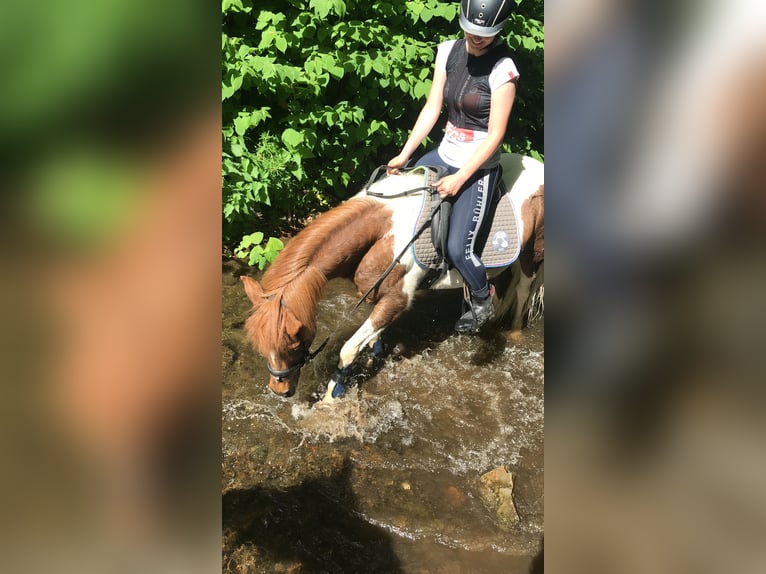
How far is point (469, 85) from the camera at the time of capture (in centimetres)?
195

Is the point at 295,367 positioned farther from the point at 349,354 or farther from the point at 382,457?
the point at 382,457

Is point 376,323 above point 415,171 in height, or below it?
below

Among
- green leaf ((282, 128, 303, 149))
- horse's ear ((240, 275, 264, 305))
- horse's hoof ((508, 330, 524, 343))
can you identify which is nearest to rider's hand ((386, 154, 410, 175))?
green leaf ((282, 128, 303, 149))

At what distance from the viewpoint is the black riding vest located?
1896 millimetres

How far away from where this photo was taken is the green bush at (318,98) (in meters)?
2.14
